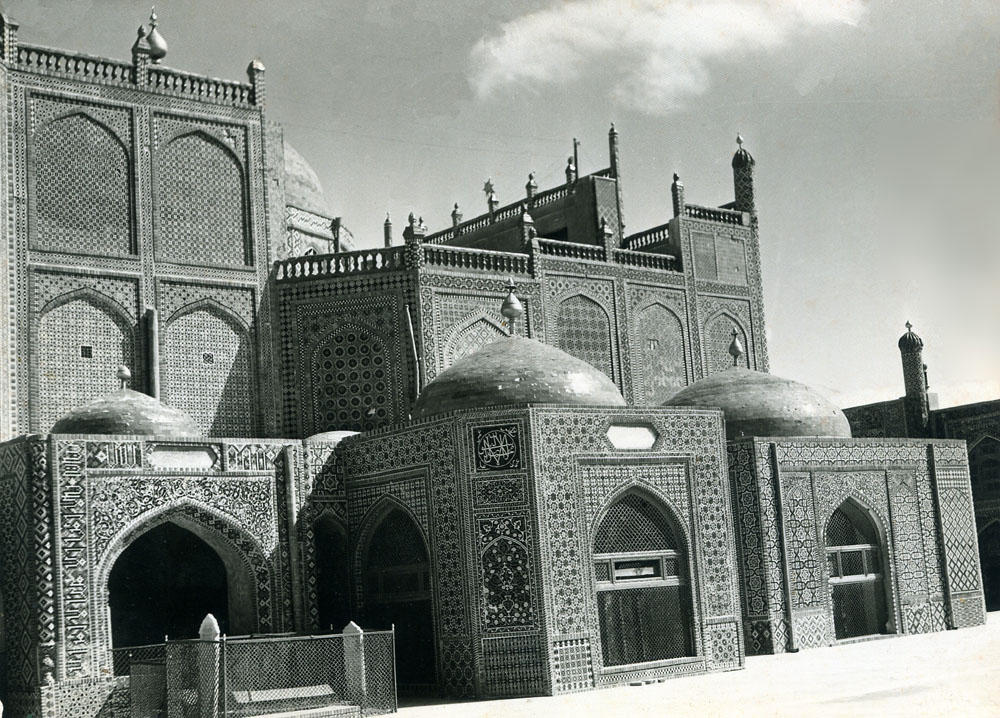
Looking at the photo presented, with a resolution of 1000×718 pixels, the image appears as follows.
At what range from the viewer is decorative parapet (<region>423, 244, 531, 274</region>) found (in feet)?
86.9

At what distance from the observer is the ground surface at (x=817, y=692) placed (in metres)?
13.8

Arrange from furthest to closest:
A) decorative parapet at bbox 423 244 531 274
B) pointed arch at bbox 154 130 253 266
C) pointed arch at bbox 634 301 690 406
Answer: pointed arch at bbox 634 301 690 406 → decorative parapet at bbox 423 244 531 274 → pointed arch at bbox 154 130 253 266

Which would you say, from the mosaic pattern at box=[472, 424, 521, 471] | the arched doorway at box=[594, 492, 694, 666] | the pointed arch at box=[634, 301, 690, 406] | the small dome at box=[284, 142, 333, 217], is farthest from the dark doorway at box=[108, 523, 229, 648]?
the small dome at box=[284, 142, 333, 217]

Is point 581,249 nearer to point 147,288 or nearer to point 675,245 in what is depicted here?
point 675,245

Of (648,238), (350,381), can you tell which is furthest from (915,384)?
(350,381)

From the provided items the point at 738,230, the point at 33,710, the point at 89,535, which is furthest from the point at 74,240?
the point at 738,230

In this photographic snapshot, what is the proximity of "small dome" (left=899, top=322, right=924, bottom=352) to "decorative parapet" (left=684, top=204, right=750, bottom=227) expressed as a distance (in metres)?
4.86

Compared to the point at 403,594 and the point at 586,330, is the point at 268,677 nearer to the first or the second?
the point at 403,594

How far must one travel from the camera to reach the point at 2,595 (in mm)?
17484

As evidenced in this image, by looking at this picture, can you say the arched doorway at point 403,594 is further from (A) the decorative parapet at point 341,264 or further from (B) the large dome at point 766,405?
(A) the decorative parapet at point 341,264

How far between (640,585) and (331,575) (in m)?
4.93

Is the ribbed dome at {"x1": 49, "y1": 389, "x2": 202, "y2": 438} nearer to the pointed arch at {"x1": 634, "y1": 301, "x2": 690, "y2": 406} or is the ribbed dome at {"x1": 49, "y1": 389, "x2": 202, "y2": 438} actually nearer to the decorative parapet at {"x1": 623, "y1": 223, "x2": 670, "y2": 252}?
the pointed arch at {"x1": 634, "y1": 301, "x2": 690, "y2": 406}

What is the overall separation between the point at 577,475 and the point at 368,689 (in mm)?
4264

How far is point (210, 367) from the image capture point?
968 inches
